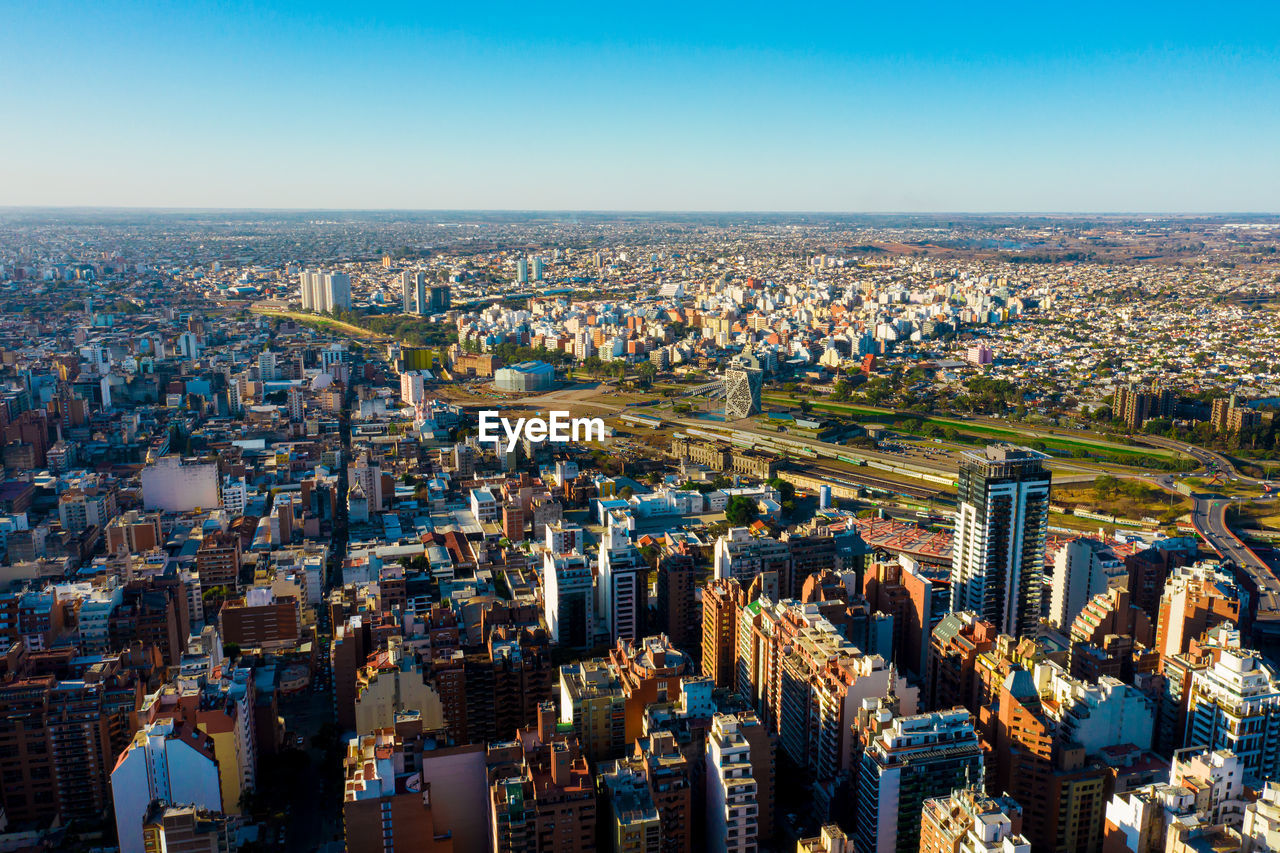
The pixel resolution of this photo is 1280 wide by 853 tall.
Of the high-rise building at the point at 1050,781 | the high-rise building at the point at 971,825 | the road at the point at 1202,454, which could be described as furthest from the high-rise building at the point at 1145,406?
the high-rise building at the point at 971,825

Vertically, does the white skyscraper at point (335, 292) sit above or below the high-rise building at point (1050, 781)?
above

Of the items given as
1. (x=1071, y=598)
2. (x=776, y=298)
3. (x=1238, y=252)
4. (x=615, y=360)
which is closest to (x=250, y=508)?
(x=1071, y=598)

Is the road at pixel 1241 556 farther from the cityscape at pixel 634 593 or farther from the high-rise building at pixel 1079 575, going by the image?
the high-rise building at pixel 1079 575

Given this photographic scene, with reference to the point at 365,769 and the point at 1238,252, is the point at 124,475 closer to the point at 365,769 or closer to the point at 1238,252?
the point at 365,769

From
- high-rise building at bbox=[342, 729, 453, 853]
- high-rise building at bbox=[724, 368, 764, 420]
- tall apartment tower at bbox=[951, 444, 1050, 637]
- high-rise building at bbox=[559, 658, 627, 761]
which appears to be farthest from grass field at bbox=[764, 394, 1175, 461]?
high-rise building at bbox=[342, 729, 453, 853]

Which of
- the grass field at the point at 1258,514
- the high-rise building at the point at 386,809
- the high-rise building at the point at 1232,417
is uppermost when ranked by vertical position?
the high-rise building at the point at 386,809

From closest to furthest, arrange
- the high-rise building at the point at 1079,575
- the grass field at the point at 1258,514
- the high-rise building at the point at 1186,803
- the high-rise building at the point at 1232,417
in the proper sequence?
the high-rise building at the point at 1186,803
the high-rise building at the point at 1079,575
the grass field at the point at 1258,514
the high-rise building at the point at 1232,417

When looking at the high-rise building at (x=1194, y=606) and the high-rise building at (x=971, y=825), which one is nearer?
the high-rise building at (x=971, y=825)
